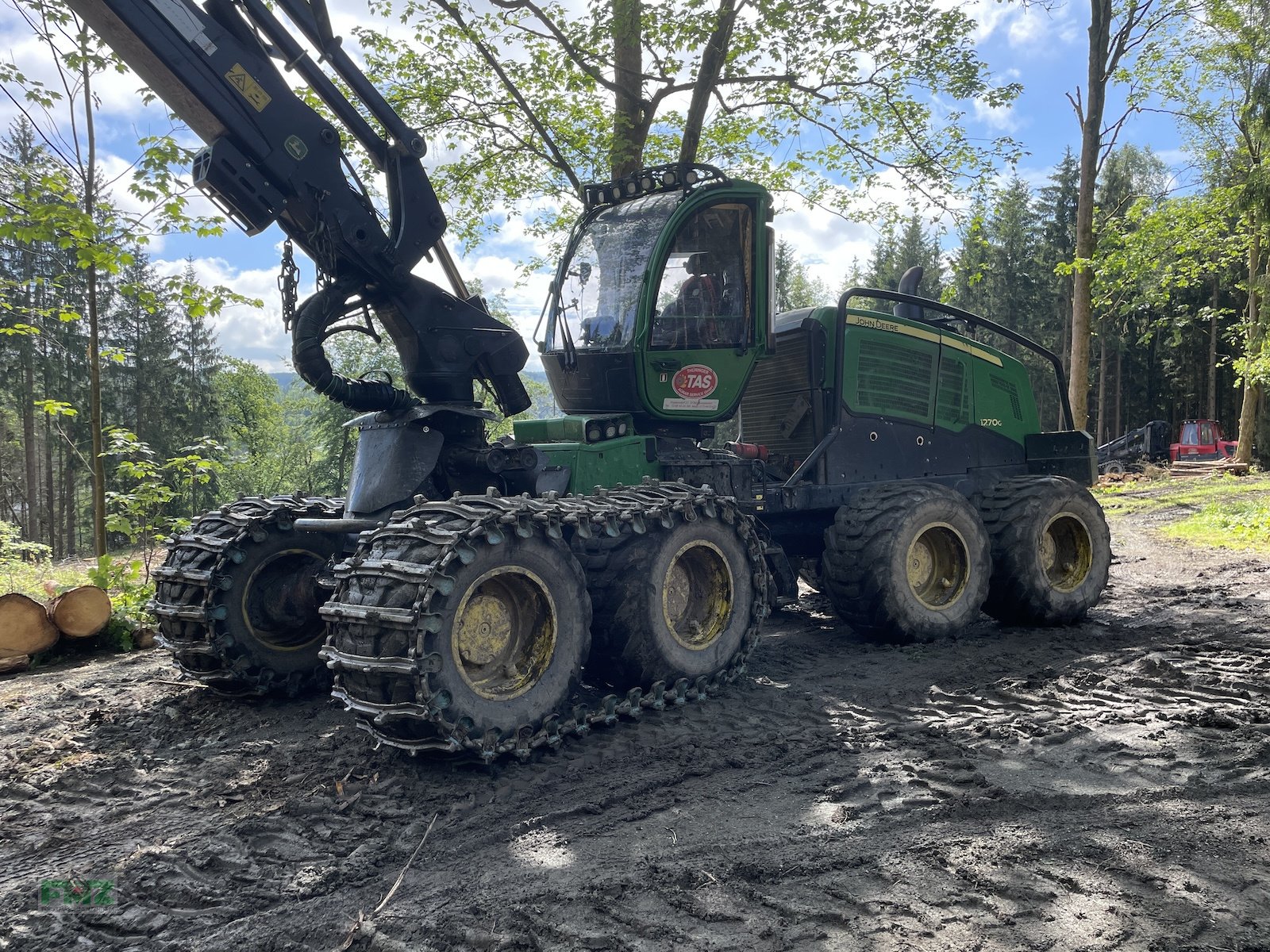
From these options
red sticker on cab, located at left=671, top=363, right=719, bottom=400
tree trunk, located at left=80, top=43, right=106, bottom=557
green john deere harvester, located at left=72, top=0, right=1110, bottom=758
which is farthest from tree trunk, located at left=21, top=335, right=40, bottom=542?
red sticker on cab, located at left=671, top=363, right=719, bottom=400

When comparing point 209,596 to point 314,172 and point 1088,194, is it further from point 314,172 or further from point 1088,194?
point 1088,194

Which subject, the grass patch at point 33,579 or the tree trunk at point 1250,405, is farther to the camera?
the tree trunk at point 1250,405

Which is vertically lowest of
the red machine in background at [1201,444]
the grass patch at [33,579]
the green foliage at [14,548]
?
the grass patch at [33,579]

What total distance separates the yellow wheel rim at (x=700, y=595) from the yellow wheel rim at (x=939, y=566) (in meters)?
2.10

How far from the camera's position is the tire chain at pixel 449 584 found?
12.4 ft

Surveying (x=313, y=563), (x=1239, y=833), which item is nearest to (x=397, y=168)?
(x=313, y=563)

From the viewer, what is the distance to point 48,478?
3058cm

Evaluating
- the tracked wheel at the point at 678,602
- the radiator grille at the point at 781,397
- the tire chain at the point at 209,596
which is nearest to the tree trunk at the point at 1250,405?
the radiator grille at the point at 781,397

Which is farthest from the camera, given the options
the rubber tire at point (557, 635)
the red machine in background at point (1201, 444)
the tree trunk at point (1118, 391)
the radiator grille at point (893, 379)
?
the tree trunk at point (1118, 391)

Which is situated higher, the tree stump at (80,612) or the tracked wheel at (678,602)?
the tracked wheel at (678,602)

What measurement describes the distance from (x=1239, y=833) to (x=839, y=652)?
342 centimetres

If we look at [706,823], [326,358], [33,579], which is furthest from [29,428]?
[706,823]

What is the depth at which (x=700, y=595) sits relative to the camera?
547 cm

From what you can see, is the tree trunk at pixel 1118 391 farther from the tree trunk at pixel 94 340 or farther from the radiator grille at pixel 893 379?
the tree trunk at pixel 94 340
